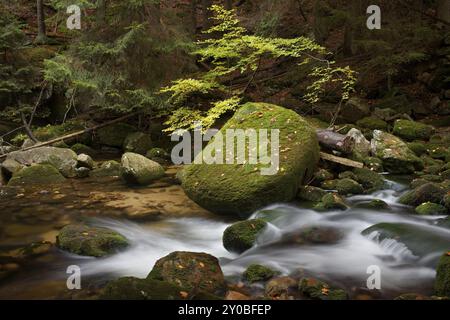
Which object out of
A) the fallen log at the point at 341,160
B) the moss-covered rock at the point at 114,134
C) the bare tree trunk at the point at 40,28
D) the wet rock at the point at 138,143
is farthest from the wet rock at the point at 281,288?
the bare tree trunk at the point at 40,28

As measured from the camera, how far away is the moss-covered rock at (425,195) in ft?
24.6

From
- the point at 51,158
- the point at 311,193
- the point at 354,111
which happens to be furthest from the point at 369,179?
the point at 51,158

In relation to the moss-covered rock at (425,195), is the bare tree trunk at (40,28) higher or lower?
higher

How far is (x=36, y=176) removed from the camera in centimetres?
1023

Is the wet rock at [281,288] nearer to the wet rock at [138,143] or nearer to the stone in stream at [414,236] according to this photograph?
the stone in stream at [414,236]

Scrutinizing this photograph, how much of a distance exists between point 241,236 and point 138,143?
7830 mm

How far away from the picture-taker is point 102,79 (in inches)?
479

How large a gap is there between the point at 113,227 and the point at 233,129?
3190 mm

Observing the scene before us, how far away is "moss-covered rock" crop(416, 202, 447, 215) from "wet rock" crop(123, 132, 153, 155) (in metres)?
8.52

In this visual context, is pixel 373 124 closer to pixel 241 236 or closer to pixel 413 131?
pixel 413 131

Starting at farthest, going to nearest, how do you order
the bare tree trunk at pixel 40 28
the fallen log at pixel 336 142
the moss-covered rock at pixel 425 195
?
the bare tree trunk at pixel 40 28 → the fallen log at pixel 336 142 → the moss-covered rock at pixel 425 195

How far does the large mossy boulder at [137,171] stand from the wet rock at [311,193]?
154 inches
